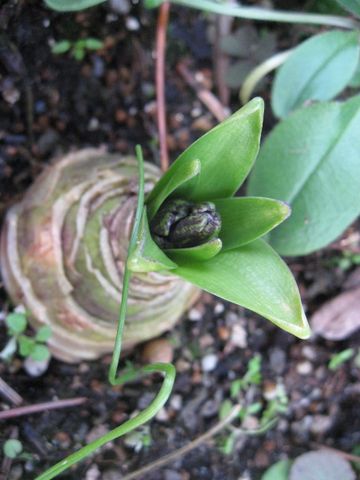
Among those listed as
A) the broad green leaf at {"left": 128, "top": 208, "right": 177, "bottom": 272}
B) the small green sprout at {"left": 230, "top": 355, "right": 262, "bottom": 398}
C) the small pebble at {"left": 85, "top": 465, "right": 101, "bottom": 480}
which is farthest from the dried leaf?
the broad green leaf at {"left": 128, "top": 208, "right": 177, "bottom": 272}

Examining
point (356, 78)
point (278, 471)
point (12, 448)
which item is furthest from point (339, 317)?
point (12, 448)

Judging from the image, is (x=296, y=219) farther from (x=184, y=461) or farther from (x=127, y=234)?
(x=184, y=461)

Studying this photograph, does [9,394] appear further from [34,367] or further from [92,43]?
[92,43]

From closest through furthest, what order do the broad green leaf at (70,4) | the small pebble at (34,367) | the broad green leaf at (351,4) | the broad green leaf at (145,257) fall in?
the broad green leaf at (145,257), the broad green leaf at (70,4), the broad green leaf at (351,4), the small pebble at (34,367)

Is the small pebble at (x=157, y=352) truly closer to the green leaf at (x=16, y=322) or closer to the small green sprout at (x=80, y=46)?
the green leaf at (x=16, y=322)

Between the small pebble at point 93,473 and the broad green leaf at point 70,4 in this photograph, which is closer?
the broad green leaf at point 70,4

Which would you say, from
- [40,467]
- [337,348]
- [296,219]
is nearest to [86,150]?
[296,219]

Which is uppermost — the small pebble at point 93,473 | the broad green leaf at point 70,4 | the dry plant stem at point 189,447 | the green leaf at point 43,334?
the broad green leaf at point 70,4

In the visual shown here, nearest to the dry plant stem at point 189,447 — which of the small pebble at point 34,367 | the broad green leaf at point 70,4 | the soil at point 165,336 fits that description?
the soil at point 165,336
